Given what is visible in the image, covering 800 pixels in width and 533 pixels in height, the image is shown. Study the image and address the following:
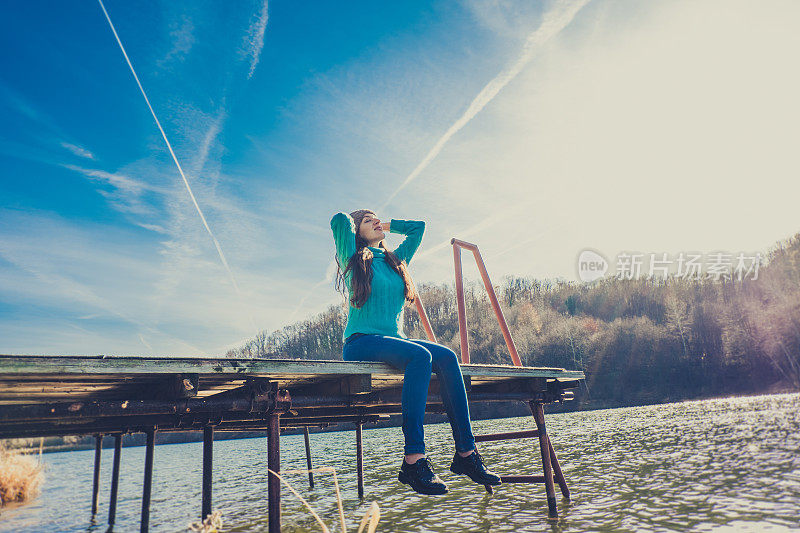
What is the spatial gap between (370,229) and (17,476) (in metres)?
17.4

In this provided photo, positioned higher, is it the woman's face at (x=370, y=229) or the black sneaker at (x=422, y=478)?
the woman's face at (x=370, y=229)

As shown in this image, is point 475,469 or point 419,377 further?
point 419,377

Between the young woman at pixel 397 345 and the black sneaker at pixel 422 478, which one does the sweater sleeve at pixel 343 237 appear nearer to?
the young woman at pixel 397 345

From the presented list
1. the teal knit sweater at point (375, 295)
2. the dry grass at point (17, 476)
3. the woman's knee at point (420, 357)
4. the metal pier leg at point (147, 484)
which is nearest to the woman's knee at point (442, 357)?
the woman's knee at point (420, 357)

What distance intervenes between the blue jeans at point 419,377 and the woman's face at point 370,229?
38.4 inches

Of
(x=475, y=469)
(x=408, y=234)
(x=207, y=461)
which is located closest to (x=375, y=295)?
(x=408, y=234)

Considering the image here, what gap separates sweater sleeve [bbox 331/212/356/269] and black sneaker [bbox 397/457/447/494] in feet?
5.73

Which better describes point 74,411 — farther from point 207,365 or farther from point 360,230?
point 360,230

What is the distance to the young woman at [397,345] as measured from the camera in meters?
3.47

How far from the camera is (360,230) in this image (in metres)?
4.54

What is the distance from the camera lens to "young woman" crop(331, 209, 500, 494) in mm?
3469

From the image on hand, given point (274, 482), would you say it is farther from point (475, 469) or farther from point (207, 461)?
point (207, 461)

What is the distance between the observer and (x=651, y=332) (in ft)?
213

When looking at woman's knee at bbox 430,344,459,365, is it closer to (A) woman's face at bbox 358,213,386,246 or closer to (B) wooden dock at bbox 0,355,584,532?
(B) wooden dock at bbox 0,355,584,532
